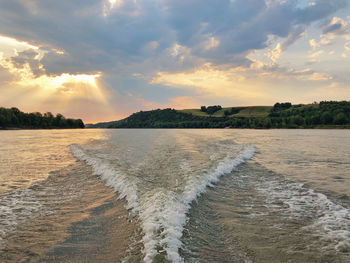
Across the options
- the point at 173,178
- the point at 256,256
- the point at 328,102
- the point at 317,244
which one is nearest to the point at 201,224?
the point at 256,256

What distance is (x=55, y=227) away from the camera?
6297 millimetres

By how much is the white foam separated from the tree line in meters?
149

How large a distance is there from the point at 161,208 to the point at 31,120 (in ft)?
571

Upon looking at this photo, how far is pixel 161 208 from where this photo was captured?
280 inches

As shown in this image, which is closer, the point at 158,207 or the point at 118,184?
the point at 158,207

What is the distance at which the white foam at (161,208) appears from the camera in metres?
4.97

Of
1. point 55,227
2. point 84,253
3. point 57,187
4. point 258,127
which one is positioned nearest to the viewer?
point 84,253

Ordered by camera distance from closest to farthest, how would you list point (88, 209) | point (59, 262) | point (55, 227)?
1. point (59, 262)
2. point (55, 227)
3. point (88, 209)

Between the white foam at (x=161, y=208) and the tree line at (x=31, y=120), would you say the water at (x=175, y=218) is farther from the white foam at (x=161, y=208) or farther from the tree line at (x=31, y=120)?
the tree line at (x=31, y=120)

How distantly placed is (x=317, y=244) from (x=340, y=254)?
521 mm

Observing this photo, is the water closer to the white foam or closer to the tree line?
the white foam

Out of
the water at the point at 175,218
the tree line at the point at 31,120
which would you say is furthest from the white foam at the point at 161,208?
the tree line at the point at 31,120

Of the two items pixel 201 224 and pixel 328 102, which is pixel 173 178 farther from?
pixel 328 102

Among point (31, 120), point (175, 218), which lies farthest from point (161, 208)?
point (31, 120)
